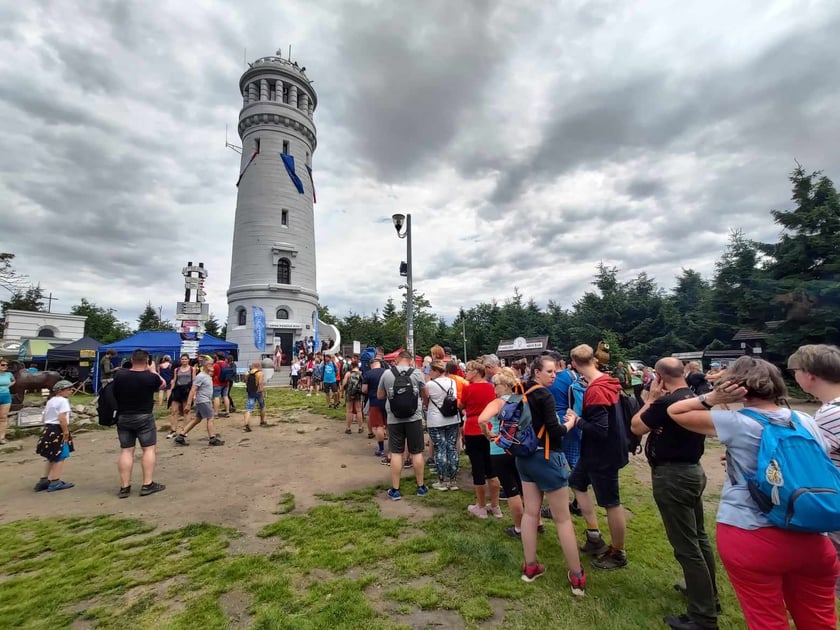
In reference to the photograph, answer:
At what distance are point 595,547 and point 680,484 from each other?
153 centimetres

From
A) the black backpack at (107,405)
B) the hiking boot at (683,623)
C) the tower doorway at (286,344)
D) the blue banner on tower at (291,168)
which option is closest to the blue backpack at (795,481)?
the hiking boot at (683,623)

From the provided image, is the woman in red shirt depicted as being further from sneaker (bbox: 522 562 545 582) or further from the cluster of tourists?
sneaker (bbox: 522 562 545 582)

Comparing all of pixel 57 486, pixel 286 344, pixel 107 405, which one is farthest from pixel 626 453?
pixel 286 344

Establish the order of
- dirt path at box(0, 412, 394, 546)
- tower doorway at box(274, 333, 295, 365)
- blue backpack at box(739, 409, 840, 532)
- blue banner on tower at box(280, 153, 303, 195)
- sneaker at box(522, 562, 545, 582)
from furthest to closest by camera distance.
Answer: blue banner on tower at box(280, 153, 303, 195)
tower doorway at box(274, 333, 295, 365)
dirt path at box(0, 412, 394, 546)
sneaker at box(522, 562, 545, 582)
blue backpack at box(739, 409, 840, 532)

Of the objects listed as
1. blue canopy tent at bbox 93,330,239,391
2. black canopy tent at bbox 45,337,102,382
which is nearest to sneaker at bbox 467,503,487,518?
blue canopy tent at bbox 93,330,239,391

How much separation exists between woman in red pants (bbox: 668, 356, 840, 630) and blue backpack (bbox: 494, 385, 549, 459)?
4.31 feet

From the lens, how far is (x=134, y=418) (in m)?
5.82

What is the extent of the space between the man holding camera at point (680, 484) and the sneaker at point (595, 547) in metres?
1.00

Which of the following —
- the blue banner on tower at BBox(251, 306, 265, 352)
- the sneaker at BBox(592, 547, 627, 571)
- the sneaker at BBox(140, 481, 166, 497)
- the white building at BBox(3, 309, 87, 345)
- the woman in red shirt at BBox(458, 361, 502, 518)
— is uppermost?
the white building at BBox(3, 309, 87, 345)

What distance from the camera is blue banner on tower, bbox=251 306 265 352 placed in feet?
91.4

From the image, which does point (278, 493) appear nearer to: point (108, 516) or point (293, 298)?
point (108, 516)

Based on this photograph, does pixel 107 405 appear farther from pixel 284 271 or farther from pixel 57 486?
pixel 284 271

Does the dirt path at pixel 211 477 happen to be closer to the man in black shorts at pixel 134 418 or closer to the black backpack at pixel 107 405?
the man in black shorts at pixel 134 418

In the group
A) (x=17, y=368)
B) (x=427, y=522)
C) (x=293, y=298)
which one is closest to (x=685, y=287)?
(x=293, y=298)
